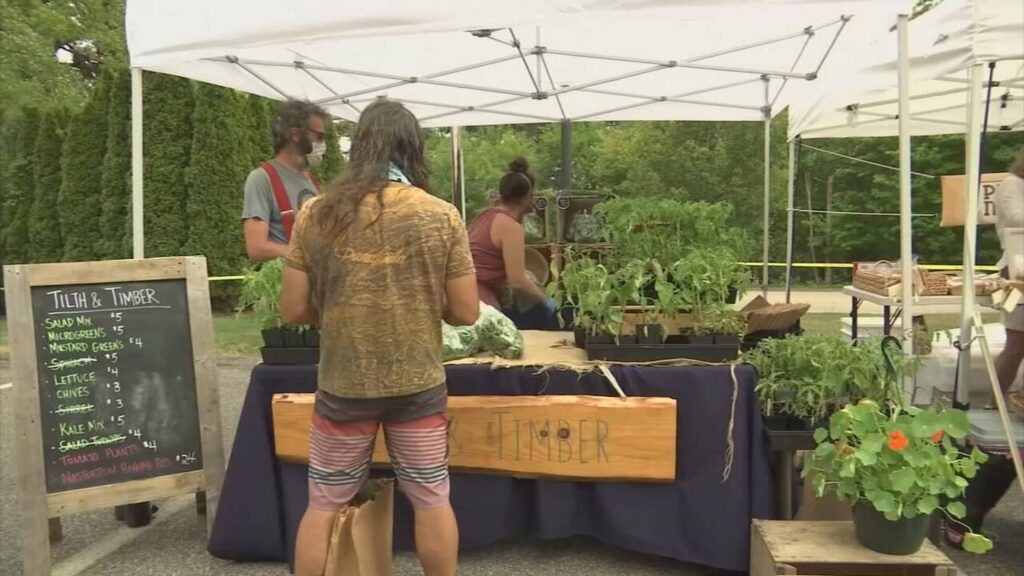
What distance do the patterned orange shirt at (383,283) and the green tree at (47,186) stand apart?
33.5 feet

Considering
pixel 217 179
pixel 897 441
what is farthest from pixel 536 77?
pixel 217 179

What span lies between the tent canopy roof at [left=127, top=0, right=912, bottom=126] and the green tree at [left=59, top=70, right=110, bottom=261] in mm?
6103

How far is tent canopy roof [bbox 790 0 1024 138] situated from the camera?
2828mm

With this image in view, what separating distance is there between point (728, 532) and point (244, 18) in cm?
244

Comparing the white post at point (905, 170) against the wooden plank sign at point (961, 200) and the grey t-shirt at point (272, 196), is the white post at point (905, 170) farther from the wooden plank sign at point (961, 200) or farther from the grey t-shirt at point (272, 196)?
the grey t-shirt at point (272, 196)

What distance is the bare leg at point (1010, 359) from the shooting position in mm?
3344

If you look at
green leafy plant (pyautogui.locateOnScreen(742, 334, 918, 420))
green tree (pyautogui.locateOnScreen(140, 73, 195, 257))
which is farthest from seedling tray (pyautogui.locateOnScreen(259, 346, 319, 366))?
green tree (pyautogui.locateOnScreen(140, 73, 195, 257))

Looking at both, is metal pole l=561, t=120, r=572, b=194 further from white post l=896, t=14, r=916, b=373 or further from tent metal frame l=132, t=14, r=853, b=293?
white post l=896, t=14, r=916, b=373

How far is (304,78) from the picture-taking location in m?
4.62

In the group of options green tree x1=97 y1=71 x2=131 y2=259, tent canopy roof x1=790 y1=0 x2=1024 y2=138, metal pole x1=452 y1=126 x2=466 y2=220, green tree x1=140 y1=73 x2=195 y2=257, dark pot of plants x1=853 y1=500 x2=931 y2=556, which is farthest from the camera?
green tree x1=97 y1=71 x2=131 y2=259

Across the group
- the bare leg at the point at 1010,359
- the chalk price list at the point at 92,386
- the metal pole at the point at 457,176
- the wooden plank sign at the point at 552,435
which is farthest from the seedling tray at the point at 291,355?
the metal pole at the point at 457,176

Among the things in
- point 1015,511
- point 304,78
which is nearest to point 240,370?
point 304,78

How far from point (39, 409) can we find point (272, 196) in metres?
1.08

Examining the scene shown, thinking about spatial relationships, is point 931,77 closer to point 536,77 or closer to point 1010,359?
point 1010,359
